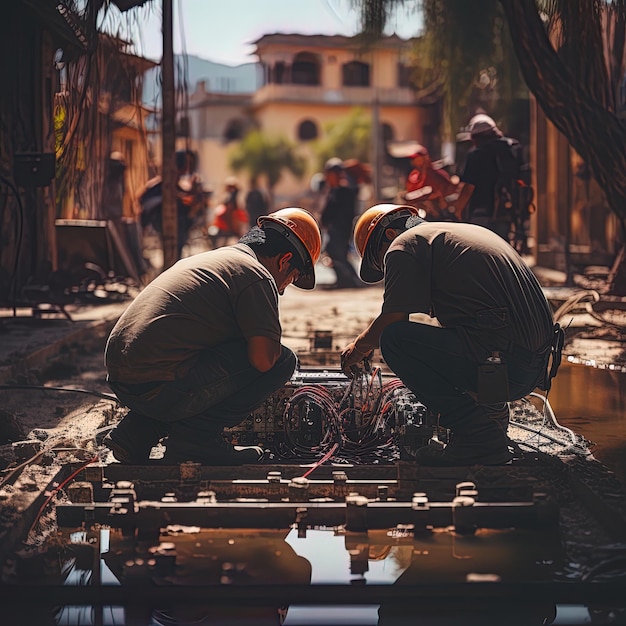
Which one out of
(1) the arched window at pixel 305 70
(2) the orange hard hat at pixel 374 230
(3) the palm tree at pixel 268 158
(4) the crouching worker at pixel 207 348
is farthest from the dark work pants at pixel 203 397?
(1) the arched window at pixel 305 70

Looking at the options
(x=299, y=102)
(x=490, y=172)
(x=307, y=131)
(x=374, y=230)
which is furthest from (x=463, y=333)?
(x=307, y=131)

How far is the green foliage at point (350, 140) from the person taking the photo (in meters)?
77.9

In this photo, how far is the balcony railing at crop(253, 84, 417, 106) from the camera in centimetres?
8206

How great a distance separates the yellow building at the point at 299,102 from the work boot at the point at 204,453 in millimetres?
75216

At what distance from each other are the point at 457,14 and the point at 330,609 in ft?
53.7

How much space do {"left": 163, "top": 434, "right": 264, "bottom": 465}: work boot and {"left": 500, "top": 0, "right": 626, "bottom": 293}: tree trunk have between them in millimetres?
6478

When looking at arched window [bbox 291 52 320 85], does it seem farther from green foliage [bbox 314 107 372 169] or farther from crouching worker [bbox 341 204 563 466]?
crouching worker [bbox 341 204 563 466]

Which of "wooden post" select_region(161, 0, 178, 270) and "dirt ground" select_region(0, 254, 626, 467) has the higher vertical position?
"wooden post" select_region(161, 0, 178, 270)

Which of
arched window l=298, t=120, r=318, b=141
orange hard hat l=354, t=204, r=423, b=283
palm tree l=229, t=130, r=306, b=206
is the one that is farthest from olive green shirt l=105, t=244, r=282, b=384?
arched window l=298, t=120, r=318, b=141

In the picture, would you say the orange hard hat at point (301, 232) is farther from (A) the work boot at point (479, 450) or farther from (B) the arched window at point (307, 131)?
(B) the arched window at point (307, 131)

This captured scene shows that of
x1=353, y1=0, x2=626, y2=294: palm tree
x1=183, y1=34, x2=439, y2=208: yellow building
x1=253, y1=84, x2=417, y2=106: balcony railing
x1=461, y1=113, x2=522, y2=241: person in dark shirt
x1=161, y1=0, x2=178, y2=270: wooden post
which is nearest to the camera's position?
x1=353, y1=0, x2=626, y2=294: palm tree

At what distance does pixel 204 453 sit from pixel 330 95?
81.3 m

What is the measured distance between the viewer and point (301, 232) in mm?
5555

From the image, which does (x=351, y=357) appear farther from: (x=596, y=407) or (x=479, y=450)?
(x=596, y=407)
